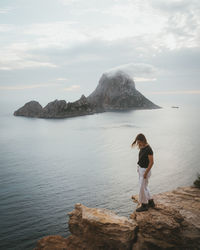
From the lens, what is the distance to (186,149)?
56.6 m

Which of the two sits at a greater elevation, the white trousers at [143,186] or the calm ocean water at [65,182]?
the white trousers at [143,186]

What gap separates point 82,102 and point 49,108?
3330cm

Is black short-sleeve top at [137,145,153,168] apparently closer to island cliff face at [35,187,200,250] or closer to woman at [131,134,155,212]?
woman at [131,134,155,212]

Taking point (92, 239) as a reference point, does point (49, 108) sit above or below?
above

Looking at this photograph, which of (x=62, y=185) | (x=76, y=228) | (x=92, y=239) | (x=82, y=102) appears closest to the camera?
(x=92, y=239)

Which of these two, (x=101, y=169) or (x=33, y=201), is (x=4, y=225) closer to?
(x=33, y=201)

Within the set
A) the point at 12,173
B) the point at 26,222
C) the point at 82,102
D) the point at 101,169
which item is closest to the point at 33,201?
the point at 26,222

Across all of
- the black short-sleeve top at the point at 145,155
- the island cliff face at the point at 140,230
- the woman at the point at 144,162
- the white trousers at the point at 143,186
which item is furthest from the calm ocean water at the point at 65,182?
the black short-sleeve top at the point at 145,155

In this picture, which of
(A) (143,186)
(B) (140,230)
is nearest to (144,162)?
(A) (143,186)

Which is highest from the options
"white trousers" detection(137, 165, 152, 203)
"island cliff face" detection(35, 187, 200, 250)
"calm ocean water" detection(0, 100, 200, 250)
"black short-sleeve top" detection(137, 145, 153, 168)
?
"black short-sleeve top" detection(137, 145, 153, 168)

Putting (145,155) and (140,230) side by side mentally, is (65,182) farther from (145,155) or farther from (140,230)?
(145,155)

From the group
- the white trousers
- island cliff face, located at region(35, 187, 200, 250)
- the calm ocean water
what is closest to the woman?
the white trousers

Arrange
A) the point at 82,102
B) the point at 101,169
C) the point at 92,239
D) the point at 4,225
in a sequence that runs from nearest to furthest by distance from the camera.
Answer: the point at 92,239 < the point at 4,225 < the point at 101,169 < the point at 82,102

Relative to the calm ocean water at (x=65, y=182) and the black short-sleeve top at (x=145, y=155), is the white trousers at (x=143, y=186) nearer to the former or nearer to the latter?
the black short-sleeve top at (x=145, y=155)
